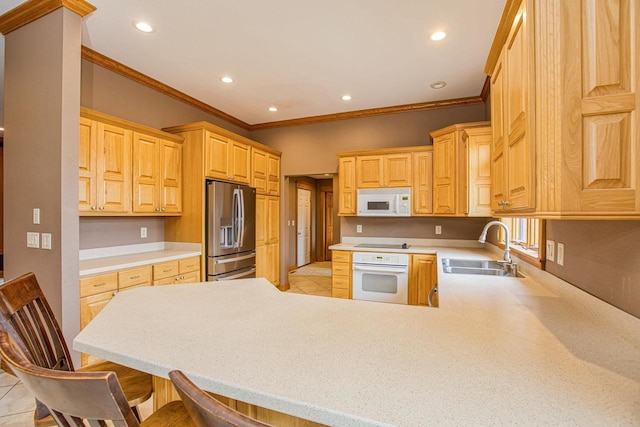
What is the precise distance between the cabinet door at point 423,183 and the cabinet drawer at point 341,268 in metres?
1.14

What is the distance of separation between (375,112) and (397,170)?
100 centimetres

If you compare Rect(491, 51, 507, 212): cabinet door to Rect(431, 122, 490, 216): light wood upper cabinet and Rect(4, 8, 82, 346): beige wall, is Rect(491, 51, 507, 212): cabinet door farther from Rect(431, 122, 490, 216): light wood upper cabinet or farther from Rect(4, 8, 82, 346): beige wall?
Rect(4, 8, 82, 346): beige wall

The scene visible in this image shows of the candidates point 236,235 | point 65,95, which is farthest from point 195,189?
point 65,95

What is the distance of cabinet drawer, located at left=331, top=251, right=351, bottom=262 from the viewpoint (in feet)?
12.7

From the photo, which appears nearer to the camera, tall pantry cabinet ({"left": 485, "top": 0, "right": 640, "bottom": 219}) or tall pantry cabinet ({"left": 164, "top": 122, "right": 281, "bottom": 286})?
tall pantry cabinet ({"left": 485, "top": 0, "right": 640, "bottom": 219})

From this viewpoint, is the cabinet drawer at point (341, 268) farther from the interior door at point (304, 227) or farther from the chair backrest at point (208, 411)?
the chair backrest at point (208, 411)

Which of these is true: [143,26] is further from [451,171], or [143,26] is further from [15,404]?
[451,171]

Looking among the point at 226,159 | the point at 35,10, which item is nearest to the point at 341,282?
the point at 226,159

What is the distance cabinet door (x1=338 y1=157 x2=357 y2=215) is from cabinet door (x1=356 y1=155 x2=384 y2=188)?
3.4 inches

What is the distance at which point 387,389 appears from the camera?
701 millimetres

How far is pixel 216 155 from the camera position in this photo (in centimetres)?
354

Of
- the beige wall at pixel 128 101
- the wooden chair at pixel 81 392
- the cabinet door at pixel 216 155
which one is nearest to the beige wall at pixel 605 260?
the wooden chair at pixel 81 392

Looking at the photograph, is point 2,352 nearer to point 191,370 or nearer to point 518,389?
point 191,370

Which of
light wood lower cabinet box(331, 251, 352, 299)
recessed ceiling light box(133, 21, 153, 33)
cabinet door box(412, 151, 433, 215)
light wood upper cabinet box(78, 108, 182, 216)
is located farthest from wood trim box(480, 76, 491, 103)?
light wood upper cabinet box(78, 108, 182, 216)
